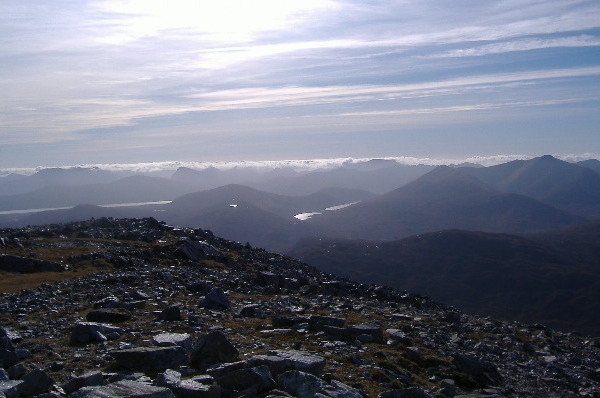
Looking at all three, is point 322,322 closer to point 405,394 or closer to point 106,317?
point 405,394

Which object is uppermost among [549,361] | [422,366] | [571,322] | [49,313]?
[49,313]

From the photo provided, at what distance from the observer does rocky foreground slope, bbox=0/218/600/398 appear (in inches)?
540

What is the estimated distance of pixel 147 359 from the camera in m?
14.9

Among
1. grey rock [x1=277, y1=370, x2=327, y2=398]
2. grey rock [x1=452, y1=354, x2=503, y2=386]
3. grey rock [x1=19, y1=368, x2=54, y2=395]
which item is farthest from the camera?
grey rock [x1=452, y1=354, x2=503, y2=386]

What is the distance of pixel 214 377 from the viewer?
548 inches

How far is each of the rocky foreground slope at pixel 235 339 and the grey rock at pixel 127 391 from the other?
36 millimetres

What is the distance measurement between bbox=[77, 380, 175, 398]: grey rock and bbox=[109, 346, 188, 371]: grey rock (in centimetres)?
237

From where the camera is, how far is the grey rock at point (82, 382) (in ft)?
42.3

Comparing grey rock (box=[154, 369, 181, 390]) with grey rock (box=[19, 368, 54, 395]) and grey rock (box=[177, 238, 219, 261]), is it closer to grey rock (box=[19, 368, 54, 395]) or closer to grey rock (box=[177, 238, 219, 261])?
grey rock (box=[19, 368, 54, 395])

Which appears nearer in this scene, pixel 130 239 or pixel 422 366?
pixel 422 366

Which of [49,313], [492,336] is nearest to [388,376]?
[492,336]

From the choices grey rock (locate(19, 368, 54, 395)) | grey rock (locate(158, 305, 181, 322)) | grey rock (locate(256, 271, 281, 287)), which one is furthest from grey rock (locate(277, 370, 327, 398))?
grey rock (locate(256, 271, 281, 287))

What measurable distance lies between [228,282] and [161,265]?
6.49 m

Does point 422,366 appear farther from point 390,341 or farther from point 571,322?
point 571,322
